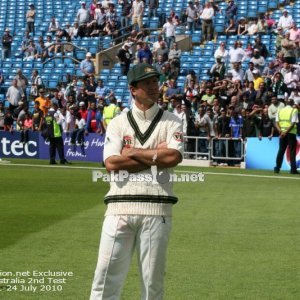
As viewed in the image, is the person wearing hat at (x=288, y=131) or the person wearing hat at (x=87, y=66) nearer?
the person wearing hat at (x=288, y=131)

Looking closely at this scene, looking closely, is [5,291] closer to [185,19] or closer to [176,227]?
[176,227]

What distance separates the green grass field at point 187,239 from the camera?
10438 millimetres

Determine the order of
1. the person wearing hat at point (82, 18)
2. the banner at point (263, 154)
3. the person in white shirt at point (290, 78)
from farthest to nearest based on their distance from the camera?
the person wearing hat at point (82, 18), the person in white shirt at point (290, 78), the banner at point (263, 154)

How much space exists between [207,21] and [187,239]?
966 inches

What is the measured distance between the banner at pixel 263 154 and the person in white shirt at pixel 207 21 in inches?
373

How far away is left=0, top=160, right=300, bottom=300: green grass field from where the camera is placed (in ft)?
34.2

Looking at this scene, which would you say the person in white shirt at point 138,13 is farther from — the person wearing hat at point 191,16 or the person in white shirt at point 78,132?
the person in white shirt at point 78,132

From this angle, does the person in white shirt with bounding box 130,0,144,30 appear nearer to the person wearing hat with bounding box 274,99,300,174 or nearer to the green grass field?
the person wearing hat with bounding box 274,99,300,174

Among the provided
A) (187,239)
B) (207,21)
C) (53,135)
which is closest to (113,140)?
(187,239)

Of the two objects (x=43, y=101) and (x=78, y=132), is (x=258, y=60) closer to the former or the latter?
(x=78, y=132)

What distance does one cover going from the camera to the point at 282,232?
1461cm

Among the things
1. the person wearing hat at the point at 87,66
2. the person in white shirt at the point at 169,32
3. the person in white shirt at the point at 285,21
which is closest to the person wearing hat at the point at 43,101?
the person wearing hat at the point at 87,66

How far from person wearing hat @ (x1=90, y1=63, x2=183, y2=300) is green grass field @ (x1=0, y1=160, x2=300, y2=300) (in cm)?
262

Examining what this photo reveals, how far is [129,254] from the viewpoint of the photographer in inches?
289
